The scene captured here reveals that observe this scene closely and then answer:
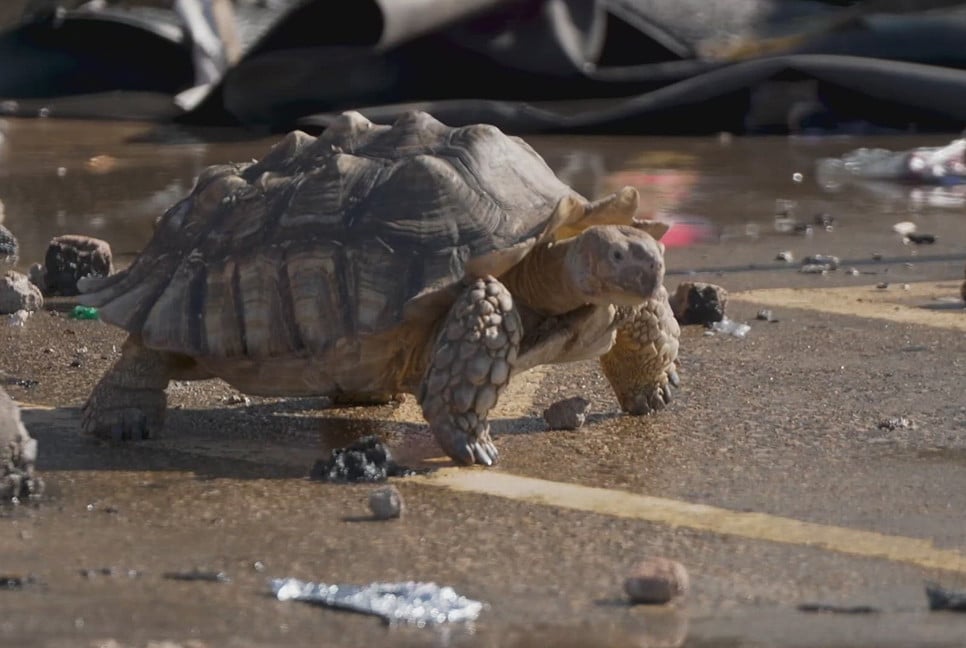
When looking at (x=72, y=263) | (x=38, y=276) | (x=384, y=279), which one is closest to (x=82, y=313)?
(x=72, y=263)

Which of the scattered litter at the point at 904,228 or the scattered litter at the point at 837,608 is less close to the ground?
the scattered litter at the point at 904,228

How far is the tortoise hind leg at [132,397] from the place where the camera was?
5.62 m

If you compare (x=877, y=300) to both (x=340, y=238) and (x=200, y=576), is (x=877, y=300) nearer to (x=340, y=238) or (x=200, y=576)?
(x=340, y=238)

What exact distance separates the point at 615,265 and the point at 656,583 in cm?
162

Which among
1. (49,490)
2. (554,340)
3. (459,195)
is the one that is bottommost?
(49,490)

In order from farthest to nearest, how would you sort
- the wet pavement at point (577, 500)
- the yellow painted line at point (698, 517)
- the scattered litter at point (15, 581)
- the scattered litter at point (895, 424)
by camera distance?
the scattered litter at point (895, 424), the yellow painted line at point (698, 517), the scattered litter at point (15, 581), the wet pavement at point (577, 500)

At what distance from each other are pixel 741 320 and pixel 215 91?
711 centimetres

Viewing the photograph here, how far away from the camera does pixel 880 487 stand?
16.7 feet

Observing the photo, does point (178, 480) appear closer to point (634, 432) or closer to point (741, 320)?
point (634, 432)

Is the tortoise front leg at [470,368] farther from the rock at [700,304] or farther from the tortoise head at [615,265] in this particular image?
the rock at [700,304]

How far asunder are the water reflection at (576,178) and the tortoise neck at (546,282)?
3308 mm

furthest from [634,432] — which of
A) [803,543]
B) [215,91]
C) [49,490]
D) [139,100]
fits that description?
[139,100]

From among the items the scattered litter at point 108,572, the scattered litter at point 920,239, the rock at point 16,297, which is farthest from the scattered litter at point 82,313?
the scattered litter at point 920,239

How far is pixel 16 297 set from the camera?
7430 millimetres
